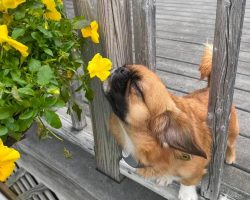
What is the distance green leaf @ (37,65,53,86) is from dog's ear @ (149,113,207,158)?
645 millimetres

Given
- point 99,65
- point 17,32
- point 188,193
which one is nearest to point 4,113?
point 17,32

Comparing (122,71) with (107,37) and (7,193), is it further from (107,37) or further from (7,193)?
(7,193)

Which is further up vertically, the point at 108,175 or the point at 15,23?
the point at 15,23

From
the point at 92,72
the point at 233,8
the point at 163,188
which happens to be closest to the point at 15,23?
the point at 92,72

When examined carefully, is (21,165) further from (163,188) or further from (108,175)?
(163,188)

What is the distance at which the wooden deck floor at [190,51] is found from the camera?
2.45 m

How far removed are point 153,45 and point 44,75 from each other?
62cm

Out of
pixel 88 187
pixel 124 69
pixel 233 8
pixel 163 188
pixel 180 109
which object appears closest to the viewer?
pixel 233 8

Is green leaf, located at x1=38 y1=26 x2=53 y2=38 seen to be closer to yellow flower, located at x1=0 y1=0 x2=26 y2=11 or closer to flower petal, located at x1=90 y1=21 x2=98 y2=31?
yellow flower, located at x1=0 y1=0 x2=26 y2=11

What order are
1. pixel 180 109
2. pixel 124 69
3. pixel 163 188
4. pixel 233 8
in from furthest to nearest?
pixel 163 188, pixel 180 109, pixel 124 69, pixel 233 8

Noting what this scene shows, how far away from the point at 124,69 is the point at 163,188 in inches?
32.3

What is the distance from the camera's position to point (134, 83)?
5.48 ft

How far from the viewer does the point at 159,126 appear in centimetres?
170

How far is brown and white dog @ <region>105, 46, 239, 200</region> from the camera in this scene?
164 cm
